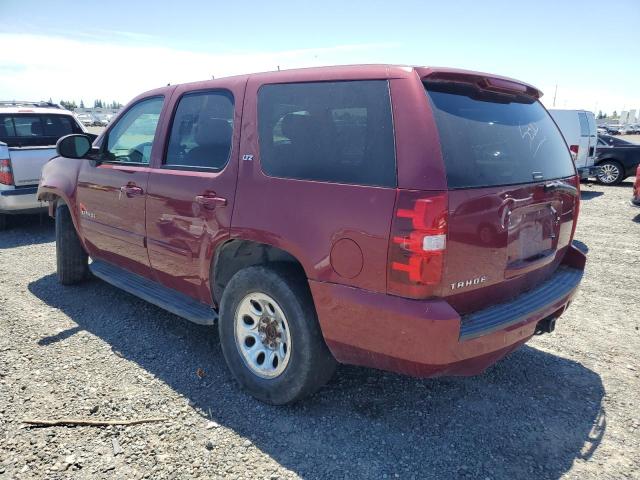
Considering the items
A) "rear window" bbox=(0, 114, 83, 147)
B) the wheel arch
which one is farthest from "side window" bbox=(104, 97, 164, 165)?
"rear window" bbox=(0, 114, 83, 147)

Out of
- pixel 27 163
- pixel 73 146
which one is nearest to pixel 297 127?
pixel 73 146

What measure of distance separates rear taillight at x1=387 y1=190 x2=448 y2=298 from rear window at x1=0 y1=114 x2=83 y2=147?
308 inches

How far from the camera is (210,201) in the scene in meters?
3.08

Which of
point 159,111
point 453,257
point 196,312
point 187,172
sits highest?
point 159,111

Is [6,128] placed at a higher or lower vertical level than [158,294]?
higher

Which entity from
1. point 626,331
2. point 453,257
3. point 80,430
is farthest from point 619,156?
point 80,430

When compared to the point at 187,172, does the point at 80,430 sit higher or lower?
lower

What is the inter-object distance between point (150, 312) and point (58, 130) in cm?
553

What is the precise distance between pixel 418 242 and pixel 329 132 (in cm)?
83

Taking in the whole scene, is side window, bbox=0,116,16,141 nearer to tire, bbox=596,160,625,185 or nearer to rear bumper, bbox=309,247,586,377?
rear bumper, bbox=309,247,586,377

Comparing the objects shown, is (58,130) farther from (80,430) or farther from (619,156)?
(619,156)

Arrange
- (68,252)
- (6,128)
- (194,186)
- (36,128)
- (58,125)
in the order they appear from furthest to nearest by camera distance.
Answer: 1. (58,125)
2. (36,128)
3. (6,128)
4. (68,252)
5. (194,186)

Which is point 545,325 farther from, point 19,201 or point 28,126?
point 28,126

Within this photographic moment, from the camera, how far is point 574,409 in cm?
300
